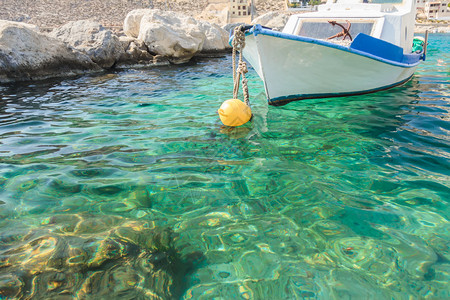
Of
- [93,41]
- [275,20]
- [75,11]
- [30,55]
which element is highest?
[75,11]

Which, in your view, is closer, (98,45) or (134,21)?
(98,45)

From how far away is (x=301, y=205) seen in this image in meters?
2.62

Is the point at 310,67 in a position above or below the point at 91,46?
below

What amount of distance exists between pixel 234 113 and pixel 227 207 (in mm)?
2137

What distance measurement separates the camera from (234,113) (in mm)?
4488

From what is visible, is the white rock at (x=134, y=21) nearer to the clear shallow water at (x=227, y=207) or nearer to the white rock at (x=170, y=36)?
the white rock at (x=170, y=36)

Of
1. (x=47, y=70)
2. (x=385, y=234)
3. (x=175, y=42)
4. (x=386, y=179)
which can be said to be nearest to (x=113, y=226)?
(x=385, y=234)

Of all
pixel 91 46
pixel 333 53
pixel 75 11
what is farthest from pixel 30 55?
pixel 75 11

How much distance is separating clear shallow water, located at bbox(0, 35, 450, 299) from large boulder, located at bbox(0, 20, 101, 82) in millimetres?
5125

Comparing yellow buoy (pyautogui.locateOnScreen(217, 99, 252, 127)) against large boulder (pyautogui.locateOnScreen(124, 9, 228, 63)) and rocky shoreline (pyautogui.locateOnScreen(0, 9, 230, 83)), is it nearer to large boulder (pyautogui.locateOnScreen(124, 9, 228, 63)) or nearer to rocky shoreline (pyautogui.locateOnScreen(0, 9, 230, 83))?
rocky shoreline (pyautogui.locateOnScreen(0, 9, 230, 83))

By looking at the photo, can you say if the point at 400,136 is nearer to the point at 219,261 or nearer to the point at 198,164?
the point at 198,164

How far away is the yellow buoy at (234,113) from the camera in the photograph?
14.7 feet

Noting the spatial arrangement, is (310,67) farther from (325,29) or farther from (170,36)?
(170,36)

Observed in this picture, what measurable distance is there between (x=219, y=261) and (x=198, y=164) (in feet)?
5.07
